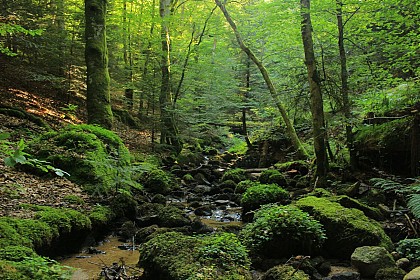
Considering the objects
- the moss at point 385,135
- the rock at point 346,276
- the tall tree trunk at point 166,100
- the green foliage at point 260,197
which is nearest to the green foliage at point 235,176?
the tall tree trunk at point 166,100

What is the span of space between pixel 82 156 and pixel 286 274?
229 inches

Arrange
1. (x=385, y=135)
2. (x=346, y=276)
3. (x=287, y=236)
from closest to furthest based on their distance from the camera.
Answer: (x=346, y=276)
(x=287, y=236)
(x=385, y=135)

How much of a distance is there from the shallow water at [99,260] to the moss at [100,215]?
1.32 feet

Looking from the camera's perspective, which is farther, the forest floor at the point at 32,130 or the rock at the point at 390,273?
the forest floor at the point at 32,130

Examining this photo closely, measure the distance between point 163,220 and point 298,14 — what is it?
7.19m

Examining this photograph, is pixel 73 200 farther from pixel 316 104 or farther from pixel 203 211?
pixel 316 104

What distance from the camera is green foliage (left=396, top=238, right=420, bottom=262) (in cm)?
461

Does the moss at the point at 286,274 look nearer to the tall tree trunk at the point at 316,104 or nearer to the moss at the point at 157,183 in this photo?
the tall tree trunk at the point at 316,104

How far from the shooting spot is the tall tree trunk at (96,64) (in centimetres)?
1013

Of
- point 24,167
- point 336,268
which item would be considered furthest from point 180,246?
point 24,167

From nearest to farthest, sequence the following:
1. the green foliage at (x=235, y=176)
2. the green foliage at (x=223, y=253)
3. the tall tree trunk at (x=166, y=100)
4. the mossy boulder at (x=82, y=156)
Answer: the green foliage at (x=223, y=253)
the mossy boulder at (x=82, y=156)
the green foliage at (x=235, y=176)
the tall tree trunk at (x=166, y=100)

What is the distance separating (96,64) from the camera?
1025cm

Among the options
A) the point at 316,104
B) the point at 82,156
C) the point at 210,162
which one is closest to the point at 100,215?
the point at 82,156

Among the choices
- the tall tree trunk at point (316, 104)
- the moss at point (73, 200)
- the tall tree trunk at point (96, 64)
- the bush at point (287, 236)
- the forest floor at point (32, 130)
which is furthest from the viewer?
the tall tree trunk at point (96, 64)
